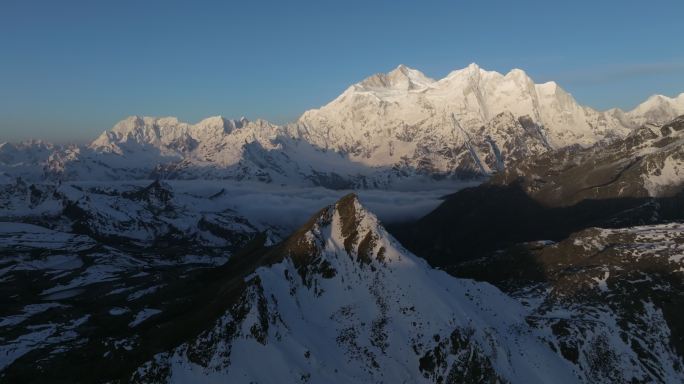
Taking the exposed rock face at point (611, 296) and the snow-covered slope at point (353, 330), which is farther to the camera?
the exposed rock face at point (611, 296)

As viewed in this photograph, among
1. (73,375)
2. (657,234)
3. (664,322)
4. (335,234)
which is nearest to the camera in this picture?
(73,375)

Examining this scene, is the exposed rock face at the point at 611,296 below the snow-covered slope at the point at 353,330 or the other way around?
below

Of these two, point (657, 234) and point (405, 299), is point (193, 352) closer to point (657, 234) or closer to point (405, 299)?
point (405, 299)

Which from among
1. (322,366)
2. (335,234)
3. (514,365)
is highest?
(335,234)

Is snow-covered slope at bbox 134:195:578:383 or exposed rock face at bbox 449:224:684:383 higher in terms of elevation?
snow-covered slope at bbox 134:195:578:383

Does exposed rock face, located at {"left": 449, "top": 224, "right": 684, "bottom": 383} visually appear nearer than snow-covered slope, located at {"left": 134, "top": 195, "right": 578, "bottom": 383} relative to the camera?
No

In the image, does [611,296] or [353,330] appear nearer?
[353,330]

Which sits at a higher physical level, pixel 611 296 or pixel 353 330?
pixel 353 330

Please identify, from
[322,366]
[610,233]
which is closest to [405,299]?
[322,366]
